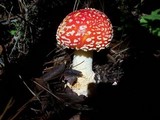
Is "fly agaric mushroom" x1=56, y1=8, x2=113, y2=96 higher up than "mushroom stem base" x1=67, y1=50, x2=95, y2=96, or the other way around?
"fly agaric mushroom" x1=56, y1=8, x2=113, y2=96

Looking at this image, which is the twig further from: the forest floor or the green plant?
the green plant

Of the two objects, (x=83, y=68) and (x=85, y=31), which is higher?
(x=85, y=31)

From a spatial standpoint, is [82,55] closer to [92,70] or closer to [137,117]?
[92,70]

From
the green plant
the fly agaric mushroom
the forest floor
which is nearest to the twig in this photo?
the forest floor

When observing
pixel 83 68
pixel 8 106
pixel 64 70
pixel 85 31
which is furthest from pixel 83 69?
pixel 8 106

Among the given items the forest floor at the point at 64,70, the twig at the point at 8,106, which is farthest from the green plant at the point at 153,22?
the twig at the point at 8,106

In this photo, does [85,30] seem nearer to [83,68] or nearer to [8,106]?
[83,68]

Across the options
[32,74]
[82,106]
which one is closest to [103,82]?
[82,106]
